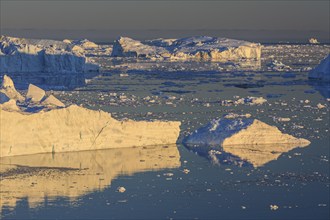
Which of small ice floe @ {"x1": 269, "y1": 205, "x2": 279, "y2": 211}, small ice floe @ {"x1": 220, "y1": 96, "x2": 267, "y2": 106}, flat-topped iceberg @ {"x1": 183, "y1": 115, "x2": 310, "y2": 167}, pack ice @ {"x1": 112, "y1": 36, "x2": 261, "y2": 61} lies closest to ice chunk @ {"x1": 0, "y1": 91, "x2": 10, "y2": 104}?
flat-topped iceberg @ {"x1": 183, "y1": 115, "x2": 310, "y2": 167}

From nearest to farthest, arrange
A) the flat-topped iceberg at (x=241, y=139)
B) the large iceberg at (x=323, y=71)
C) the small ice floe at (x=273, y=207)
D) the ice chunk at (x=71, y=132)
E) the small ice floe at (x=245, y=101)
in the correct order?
the small ice floe at (x=273, y=207)
the ice chunk at (x=71, y=132)
the flat-topped iceberg at (x=241, y=139)
the small ice floe at (x=245, y=101)
the large iceberg at (x=323, y=71)

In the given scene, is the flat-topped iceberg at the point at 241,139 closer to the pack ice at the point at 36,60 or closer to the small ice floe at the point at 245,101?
the small ice floe at the point at 245,101

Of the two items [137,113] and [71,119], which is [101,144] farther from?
[137,113]

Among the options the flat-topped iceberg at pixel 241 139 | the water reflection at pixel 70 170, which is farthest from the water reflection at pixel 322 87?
the water reflection at pixel 70 170

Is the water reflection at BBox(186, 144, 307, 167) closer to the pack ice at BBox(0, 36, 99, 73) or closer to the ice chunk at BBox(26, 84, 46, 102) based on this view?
the ice chunk at BBox(26, 84, 46, 102)

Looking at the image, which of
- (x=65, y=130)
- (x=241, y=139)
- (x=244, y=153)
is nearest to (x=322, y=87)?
(x=241, y=139)

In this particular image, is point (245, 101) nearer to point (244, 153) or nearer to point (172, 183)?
point (244, 153)
